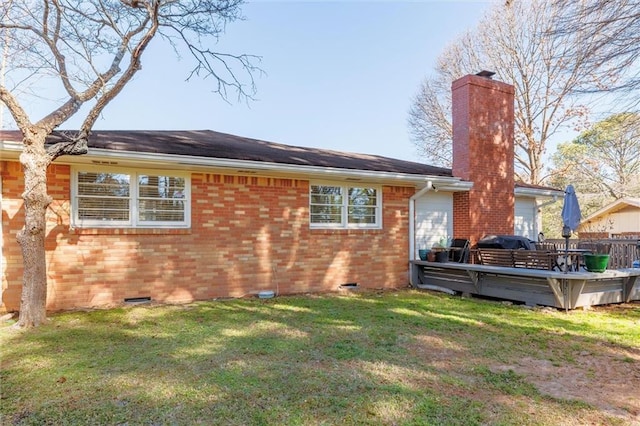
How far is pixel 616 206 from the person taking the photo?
22.5 metres

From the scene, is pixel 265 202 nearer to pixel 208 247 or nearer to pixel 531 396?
pixel 208 247

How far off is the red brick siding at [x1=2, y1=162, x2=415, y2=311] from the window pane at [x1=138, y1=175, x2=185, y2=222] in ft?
0.87

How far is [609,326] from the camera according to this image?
5.86 meters

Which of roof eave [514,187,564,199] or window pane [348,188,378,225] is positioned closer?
window pane [348,188,378,225]

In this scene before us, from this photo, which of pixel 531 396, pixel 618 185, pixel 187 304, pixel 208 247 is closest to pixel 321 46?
pixel 208 247

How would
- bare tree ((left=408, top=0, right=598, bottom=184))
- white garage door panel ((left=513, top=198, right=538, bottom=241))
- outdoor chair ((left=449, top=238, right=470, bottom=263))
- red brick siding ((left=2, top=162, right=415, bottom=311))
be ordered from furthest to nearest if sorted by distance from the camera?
1. bare tree ((left=408, top=0, right=598, bottom=184))
2. white garage door panel ((left=513, top=198, right=538, bottom=241))
3. outdoor chair ((left=449, top=238, right=470, bottom=263))
4. red brick siding ((left=2, top=162, right=415, bottom=311))

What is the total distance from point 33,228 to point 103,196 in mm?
1748

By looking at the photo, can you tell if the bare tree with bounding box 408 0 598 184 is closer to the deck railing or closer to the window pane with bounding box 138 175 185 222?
the deck railing

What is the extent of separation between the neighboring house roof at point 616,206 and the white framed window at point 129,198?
24.0 metres

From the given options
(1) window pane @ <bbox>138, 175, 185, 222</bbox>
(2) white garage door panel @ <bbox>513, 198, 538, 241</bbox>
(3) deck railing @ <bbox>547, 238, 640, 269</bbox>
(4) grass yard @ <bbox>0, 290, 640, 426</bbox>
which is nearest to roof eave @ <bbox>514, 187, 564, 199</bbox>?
(2) white garage door panel @ <bbox>513, 198, 538, 241</bbox>

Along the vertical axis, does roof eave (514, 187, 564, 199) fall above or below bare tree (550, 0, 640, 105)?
below

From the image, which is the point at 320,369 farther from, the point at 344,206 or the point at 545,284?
the point at 344,206

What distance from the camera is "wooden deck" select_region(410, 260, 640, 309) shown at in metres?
6.84

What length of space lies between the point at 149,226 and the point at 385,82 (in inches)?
728
